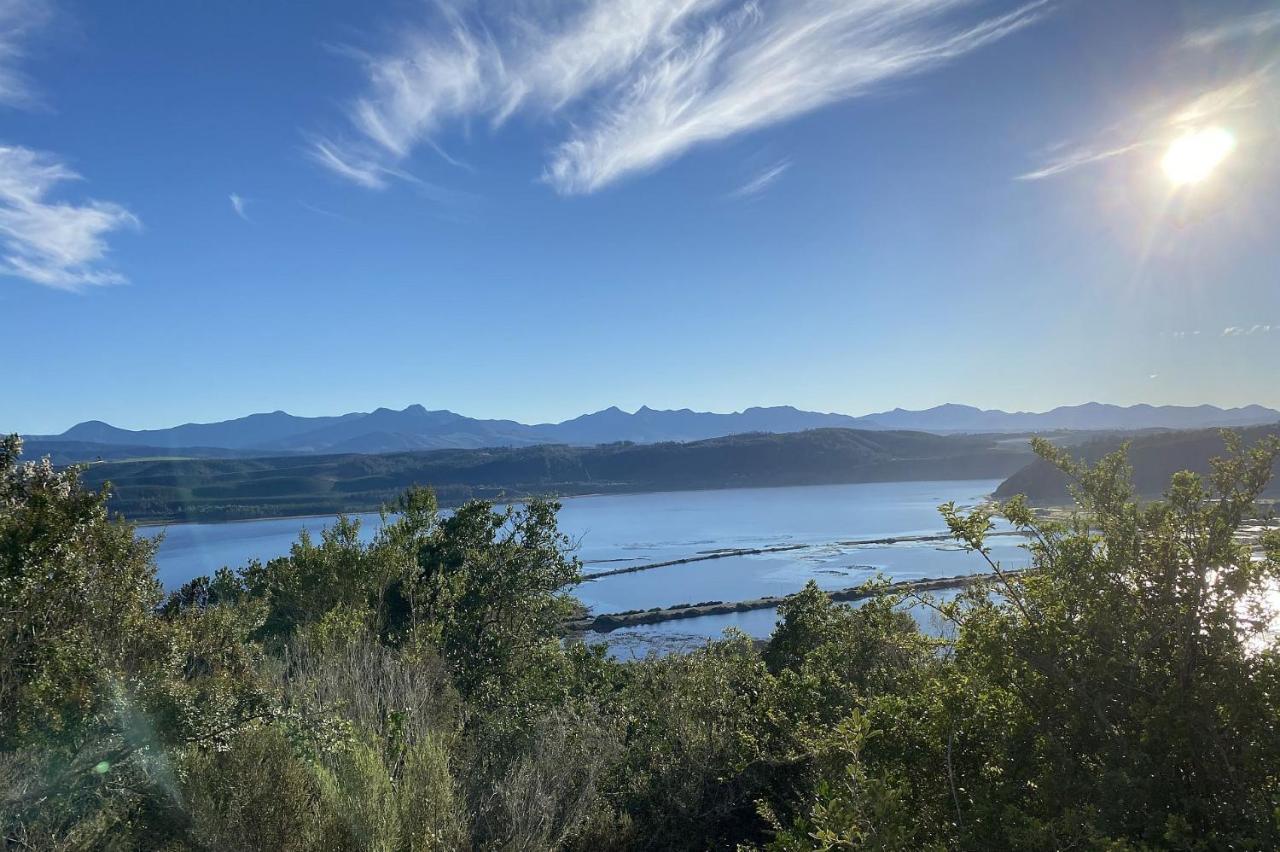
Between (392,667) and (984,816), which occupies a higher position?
(984,816)

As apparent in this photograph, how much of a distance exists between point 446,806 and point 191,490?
535 feet

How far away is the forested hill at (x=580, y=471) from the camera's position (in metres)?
143

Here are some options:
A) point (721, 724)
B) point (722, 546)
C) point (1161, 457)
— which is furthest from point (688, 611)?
point (1161, 457)

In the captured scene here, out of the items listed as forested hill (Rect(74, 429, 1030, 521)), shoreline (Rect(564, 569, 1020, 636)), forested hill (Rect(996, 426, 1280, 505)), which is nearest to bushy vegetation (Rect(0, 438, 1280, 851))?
shoreline (Rect(564, 569, 1020, 636))

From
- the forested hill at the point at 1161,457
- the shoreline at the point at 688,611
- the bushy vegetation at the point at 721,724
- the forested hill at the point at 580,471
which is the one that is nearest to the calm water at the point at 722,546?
the shoreline at the point at 688,611

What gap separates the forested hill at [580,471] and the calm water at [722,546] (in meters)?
14.2

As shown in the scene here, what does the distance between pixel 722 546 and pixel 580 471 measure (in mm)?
106801

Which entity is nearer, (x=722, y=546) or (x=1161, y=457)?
(x=1161, y=457)

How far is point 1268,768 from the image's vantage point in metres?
2.79

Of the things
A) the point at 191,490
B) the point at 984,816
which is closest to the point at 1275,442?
the point at 984,816

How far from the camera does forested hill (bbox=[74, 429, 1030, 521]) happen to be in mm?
143375

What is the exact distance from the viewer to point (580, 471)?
7357 inches

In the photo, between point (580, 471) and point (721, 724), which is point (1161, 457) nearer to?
point (721, 724)

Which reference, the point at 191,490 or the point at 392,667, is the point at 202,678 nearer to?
the point at 392,667
